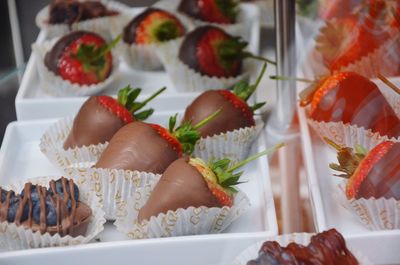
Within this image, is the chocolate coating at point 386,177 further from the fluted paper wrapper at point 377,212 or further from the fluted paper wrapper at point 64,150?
the fluted paper wrapper at point 64,150

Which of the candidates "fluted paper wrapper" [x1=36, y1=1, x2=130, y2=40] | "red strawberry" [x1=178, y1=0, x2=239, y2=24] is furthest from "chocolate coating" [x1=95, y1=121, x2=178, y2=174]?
"red strawberry" [x1=178, y1=0, x2=239, y2=24]

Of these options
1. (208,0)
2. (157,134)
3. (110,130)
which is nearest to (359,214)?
(157,134)

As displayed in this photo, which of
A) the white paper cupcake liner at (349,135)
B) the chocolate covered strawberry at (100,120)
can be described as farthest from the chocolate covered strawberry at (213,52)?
the white paper cupcake liner at (349,135)

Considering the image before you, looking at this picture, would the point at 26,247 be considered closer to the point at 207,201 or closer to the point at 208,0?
the point at 207,201

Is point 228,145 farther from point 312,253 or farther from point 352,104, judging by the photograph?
point 312,253

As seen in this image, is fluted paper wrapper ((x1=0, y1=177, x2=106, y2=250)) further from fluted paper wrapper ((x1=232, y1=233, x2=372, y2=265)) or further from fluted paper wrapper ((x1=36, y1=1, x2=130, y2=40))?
fluted paper wrapper ((x1=36, y1=1, x2=130, y2=40))

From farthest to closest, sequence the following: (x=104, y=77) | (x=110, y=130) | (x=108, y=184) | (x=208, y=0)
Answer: (x=208, y=0) → (x=104, y=77) → (x=110, y=130) → (x=108, y=184)
